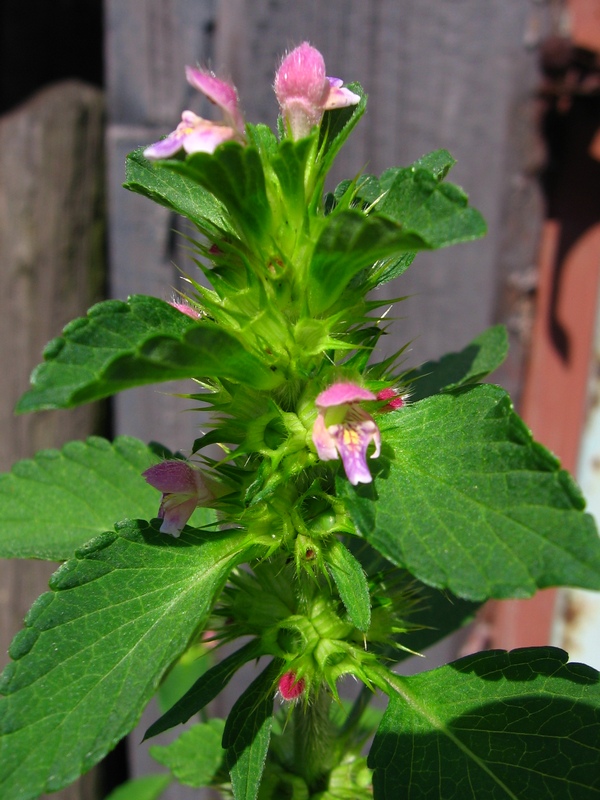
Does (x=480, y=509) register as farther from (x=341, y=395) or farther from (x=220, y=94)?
(x=220, y=94)

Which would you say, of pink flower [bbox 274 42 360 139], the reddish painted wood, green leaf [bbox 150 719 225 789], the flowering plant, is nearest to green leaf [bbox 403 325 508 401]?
the flowering plant

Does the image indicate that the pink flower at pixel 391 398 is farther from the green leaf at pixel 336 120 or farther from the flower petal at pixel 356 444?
the green leaf at pixel 336 120

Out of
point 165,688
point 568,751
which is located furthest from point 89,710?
point 165,688

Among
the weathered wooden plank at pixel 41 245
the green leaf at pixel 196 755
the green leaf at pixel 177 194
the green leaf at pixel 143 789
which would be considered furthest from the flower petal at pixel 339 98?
the green leaf at pixel 143 789

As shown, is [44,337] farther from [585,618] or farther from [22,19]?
[585,618]

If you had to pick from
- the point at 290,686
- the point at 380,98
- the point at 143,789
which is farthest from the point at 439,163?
the point at 143,789

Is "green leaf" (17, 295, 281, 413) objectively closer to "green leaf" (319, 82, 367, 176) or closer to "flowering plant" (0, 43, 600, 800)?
"flowering plant" (0, 43, 600, 800)
